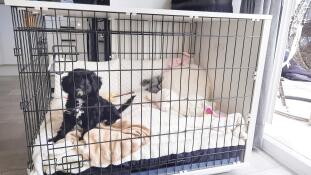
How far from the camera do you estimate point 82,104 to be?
4.25ft

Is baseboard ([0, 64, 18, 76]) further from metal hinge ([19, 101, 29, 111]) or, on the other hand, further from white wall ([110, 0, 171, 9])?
metal hinge ([19, 101, 29, 111])

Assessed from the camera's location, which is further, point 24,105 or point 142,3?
point 142,3

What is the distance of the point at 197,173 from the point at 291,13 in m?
1.38

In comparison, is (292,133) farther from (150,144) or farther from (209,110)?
(150,144)

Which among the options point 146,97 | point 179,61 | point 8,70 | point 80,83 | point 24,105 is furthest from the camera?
point 8,70

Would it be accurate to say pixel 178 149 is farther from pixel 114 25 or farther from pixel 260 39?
pixel 114 25

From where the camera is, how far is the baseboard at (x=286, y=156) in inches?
62.2

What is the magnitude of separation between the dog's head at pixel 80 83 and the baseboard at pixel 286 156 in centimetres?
137

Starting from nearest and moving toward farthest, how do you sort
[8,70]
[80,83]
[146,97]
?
[80,83] < [146,97] < [8,70]

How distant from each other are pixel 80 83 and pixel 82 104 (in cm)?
12

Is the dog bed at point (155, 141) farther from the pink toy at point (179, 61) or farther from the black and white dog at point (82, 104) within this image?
the pink toy at point (179, 61)

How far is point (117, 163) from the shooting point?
123 centimetres

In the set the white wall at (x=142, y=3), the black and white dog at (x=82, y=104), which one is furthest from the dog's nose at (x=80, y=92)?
the white wall at (x=142, y=3)

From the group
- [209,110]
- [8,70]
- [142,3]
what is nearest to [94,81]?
[209,110]
